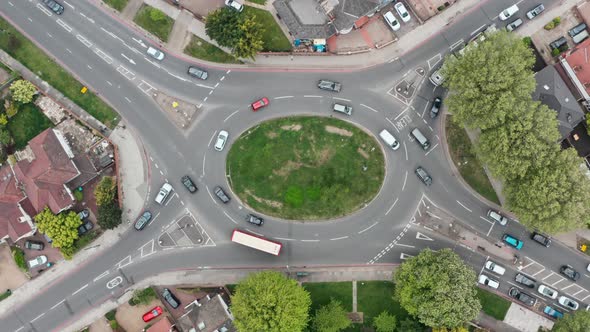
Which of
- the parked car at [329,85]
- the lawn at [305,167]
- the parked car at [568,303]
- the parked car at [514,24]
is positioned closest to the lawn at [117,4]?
the lawn at [305,167]

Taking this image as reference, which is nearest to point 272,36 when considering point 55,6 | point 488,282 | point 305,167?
point 305,167

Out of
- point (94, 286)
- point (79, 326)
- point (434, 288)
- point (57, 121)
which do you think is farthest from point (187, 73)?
point (434, 288)

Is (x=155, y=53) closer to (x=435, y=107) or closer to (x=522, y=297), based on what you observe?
(x=435, y=107)

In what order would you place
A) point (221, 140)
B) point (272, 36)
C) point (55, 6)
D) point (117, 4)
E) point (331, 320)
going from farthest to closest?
point (117, 4) → point (55, 6) → point (272, 36) → point (221, 140) → point (331, 320)

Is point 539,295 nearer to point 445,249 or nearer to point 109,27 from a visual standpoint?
point 445,249

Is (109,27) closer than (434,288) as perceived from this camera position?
No

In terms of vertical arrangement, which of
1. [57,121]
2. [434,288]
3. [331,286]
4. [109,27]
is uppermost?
[109,27]

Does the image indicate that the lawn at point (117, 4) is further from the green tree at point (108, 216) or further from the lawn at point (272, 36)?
the green tree at point (108, 216)
